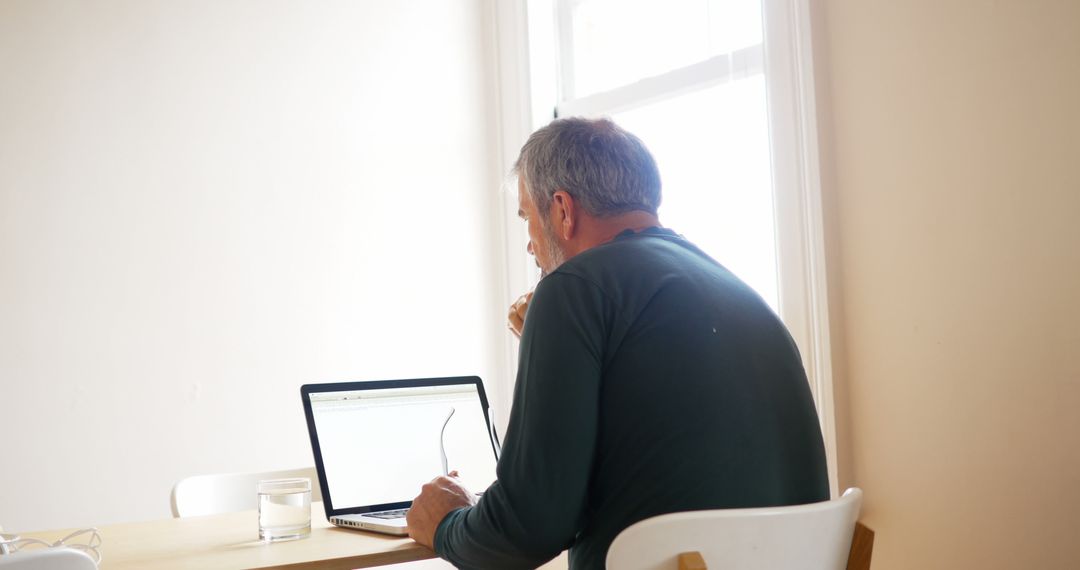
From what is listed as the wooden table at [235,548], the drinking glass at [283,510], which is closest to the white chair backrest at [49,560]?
the wooden table at [235,548]

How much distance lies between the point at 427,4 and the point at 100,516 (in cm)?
204

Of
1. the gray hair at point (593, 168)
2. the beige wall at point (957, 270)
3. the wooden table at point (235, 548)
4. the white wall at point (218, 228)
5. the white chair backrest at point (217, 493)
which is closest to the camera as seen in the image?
the wooden table at point (235, 548)

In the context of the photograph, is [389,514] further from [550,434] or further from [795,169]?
[795,169]

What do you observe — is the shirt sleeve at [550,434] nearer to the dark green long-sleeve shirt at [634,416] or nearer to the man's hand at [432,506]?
the dark green long-sleeve shirt at [634,416]

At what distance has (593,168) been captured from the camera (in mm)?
1516

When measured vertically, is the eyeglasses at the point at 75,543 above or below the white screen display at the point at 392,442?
below

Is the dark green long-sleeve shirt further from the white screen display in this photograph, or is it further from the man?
the white screen display

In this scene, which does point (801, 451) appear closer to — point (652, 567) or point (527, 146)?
point (652, 567)

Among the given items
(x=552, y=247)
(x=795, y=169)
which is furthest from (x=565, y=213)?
(x=795, y=169)

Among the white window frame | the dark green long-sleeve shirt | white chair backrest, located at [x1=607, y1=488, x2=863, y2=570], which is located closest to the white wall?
the white window frame

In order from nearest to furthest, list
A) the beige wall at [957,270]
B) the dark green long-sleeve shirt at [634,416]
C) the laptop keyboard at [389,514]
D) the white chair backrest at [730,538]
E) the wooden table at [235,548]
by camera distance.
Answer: the white chair backrest at [730,538]
the dark green long-sleeve shirt at [634,416]
the wooden table at [235,548]
the laptop keyboard at [389,514]
the beige wall at [957,270]

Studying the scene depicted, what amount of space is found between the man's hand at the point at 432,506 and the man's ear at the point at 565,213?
432mm

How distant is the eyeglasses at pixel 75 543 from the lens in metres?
1.47

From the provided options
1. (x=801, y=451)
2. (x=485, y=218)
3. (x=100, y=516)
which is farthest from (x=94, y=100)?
(x=801, y=451)
